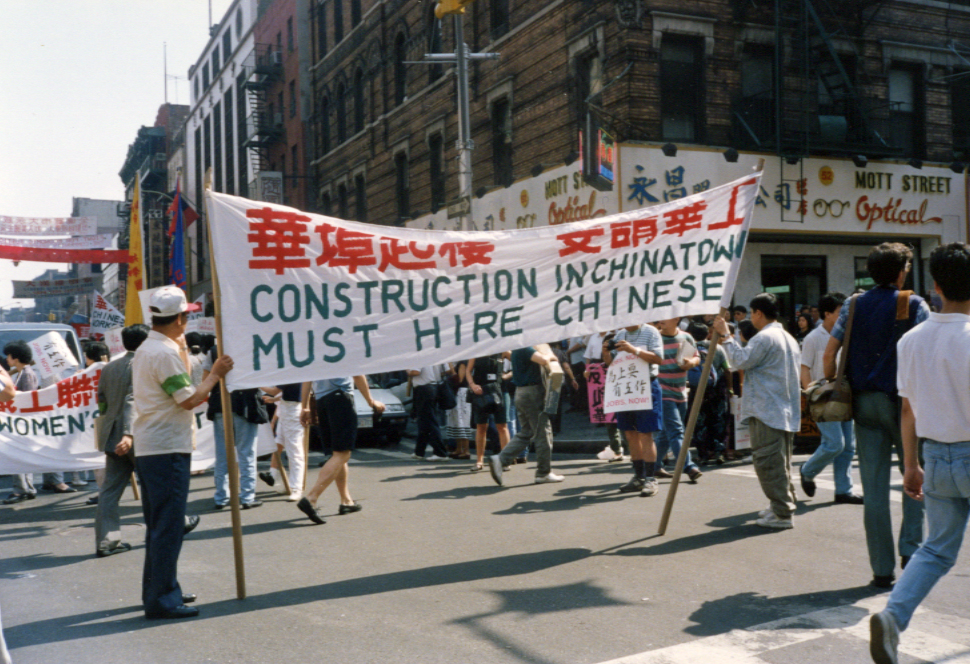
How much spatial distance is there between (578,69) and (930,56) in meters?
8.36

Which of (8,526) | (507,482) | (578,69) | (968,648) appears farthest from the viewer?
(578,69)

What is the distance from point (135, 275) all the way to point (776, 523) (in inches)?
438

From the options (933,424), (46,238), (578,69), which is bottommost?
(933,424)

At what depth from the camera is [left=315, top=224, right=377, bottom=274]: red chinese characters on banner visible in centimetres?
602

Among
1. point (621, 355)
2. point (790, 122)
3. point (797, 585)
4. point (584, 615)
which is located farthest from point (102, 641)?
point (790, 122)

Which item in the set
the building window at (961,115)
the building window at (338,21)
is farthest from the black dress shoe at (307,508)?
the building window at (338,21)

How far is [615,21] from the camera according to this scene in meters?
18.4

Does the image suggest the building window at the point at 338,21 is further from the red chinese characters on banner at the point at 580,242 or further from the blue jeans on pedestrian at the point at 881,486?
the blue jeans on pedestrian at the point at 881,486

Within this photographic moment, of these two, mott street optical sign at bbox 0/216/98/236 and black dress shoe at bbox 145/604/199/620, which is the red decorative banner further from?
black dress shoe at bbox 145/604/199/620

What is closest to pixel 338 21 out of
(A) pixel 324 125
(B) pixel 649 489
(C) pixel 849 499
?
(A) pixel 324 125

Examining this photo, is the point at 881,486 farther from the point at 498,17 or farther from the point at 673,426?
the point at 498,17

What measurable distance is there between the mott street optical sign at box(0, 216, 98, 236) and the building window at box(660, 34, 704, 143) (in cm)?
1945

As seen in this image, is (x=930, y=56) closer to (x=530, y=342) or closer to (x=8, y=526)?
(x=530, y=342)

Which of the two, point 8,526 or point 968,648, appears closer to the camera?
point 968,648
